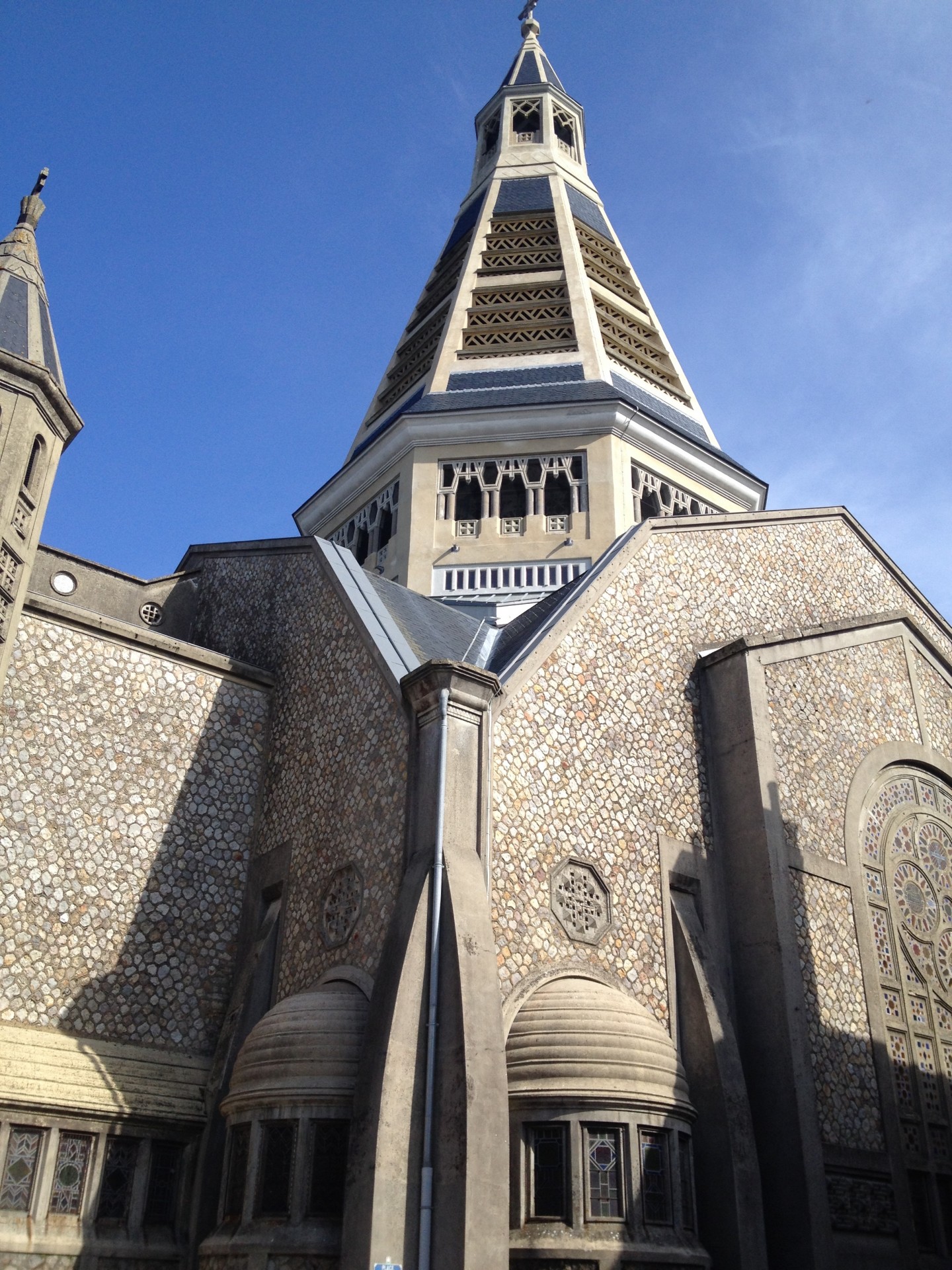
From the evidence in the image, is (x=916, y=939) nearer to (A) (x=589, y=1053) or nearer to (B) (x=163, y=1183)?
A: (A) (x=589, y=1053)

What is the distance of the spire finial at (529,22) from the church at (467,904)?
87.7 feet

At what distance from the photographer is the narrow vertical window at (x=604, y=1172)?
948cm

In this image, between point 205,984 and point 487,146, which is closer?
point 205,984

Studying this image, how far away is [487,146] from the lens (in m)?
32.9

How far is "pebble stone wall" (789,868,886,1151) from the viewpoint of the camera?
11.6 metres

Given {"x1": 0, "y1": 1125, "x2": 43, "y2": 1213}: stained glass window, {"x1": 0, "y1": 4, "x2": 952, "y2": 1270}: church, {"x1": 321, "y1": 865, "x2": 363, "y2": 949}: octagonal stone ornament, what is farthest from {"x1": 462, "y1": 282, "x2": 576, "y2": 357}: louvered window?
{"x1": 0, "y1": 1125, "x2": 43, "y2": 1213}: stained glass window

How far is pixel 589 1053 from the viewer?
32.5 feet

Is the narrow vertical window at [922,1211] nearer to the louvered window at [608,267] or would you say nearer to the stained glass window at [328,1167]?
the stained glass window at [328,1167]

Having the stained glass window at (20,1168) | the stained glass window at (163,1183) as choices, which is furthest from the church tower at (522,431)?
the stained glass window at (20,1168)

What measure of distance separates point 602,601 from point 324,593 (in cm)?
329

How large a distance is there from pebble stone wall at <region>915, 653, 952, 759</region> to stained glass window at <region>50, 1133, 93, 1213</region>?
36.7 feet

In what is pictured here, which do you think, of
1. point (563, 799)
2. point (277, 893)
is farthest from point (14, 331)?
point (563, 799)

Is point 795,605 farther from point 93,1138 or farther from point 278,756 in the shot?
point 93,1138

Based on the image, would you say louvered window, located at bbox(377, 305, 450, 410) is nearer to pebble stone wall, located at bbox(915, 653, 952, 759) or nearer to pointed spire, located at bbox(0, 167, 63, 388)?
pointed spire, located at bbox(0, 167, 63, 388)
